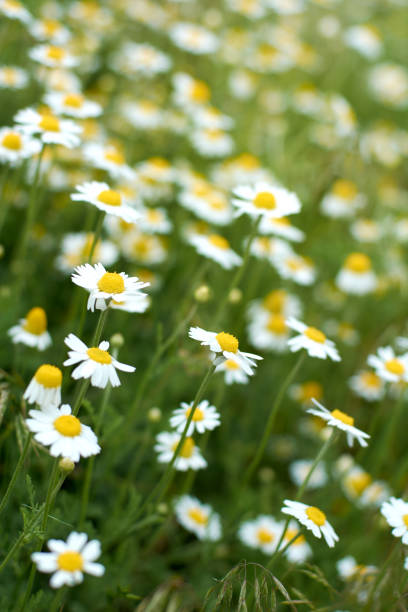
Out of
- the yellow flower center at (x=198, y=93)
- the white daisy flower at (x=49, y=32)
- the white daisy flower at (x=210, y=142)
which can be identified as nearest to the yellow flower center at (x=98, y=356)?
the white daisy flower at (x=49, y=32)

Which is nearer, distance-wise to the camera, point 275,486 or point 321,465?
point 275,486

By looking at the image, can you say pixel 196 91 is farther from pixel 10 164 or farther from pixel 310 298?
pixel 10 164

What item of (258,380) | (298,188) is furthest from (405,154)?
A: (258,380)

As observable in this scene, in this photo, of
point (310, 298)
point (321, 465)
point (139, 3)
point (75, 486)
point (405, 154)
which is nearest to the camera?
point (75, 486)

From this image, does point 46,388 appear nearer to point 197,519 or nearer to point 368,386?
point 197,519

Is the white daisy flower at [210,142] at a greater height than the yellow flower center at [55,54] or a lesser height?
lesser

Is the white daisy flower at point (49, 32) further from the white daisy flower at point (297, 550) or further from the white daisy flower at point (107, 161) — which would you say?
the white daisy flower at point (297, 550)

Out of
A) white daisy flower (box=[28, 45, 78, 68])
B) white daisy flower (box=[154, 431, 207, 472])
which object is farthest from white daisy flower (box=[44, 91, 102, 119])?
white daisy flower (box=[154, 431, 207, 472])
